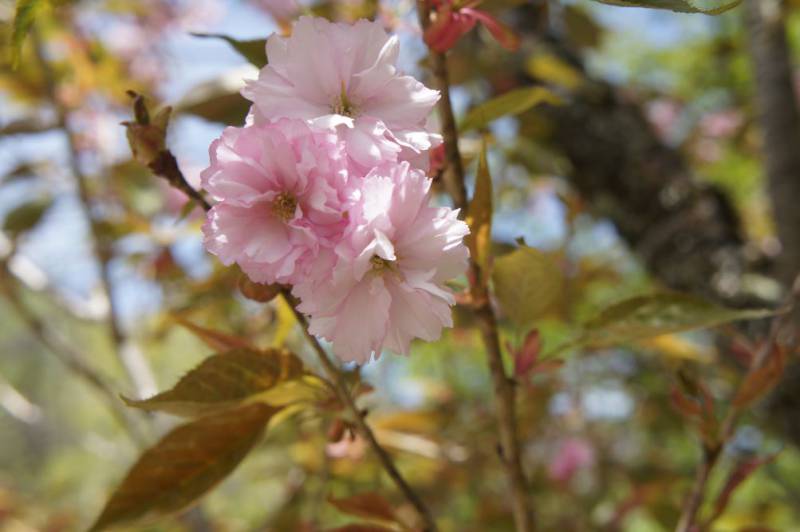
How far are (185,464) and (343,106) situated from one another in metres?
0.26

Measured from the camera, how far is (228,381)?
18.5 inches

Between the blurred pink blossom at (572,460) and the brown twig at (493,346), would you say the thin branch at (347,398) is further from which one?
the blurred pink blossom at (572,460)

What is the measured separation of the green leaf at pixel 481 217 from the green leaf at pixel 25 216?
3.52 ft

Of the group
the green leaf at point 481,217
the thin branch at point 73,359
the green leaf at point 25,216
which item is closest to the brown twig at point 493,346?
the green leaf at point 481,217

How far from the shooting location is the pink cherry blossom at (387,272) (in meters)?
0.37

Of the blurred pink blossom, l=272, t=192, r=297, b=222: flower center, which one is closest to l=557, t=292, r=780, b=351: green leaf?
l=272, t=192, r=297, b=222: flower center

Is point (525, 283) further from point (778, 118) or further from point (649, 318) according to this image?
point (778, 118)

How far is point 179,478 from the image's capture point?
0.49m

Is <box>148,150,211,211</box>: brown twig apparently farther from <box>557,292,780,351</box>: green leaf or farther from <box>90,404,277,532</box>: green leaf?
<box>557,292,780,351</box>: green leaf

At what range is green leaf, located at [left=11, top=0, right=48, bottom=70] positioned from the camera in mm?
451

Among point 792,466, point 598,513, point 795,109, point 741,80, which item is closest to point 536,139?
point 795,109

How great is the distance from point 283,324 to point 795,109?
3.62ft

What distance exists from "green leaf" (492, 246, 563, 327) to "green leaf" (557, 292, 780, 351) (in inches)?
1.6

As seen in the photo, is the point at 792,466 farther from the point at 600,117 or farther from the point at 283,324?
the point at 283,324
